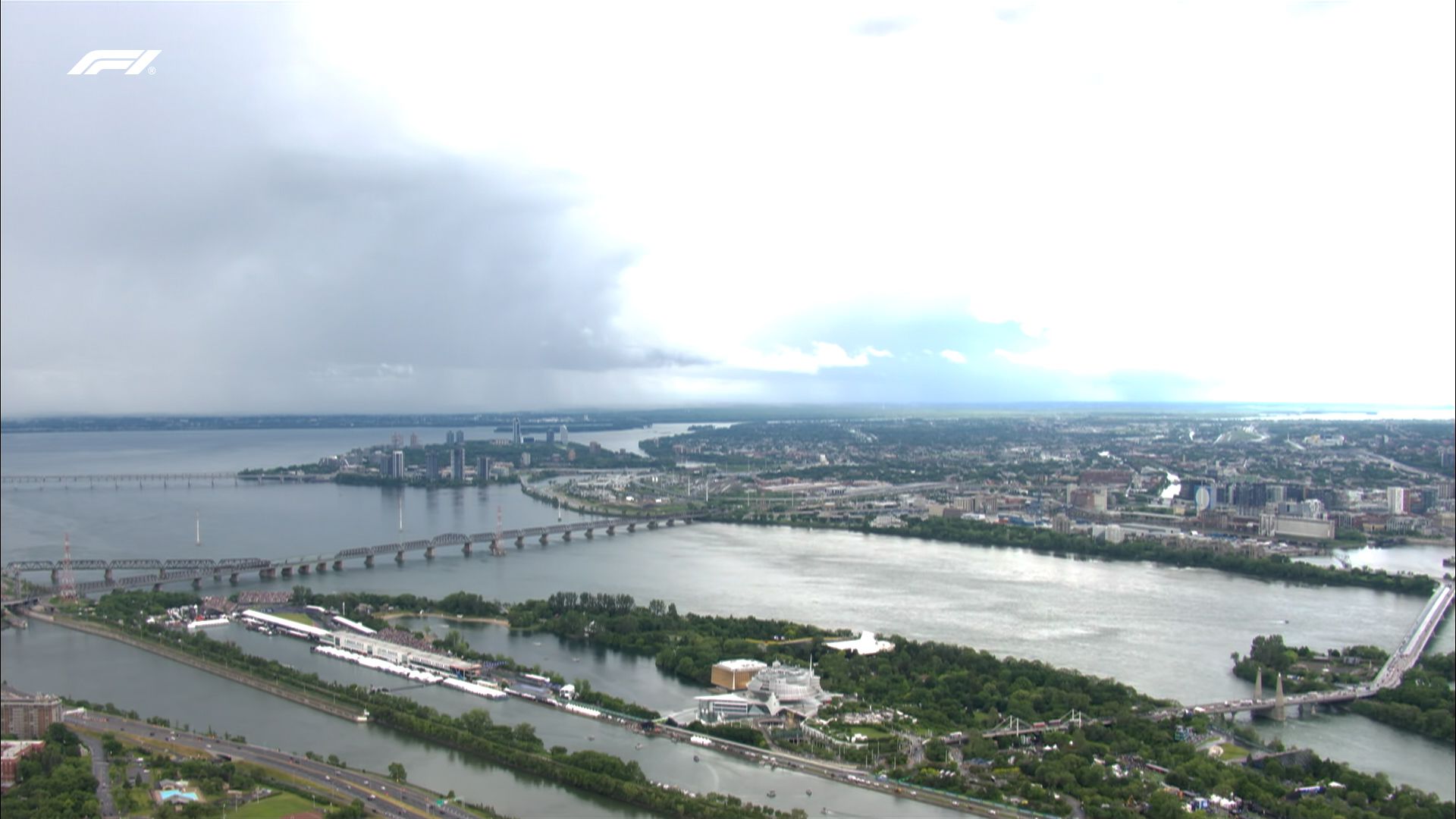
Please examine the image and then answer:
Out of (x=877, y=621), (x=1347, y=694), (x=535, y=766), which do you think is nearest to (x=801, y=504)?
(x=877, y=621)

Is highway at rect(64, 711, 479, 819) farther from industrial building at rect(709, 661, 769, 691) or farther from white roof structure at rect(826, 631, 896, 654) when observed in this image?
white roof structure at rect(826, 631, 896, 654)

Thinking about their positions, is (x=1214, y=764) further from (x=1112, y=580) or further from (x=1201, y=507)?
(x=1201, y=507)

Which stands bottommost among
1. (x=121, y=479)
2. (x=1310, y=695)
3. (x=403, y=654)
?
(x=1310, y=695)

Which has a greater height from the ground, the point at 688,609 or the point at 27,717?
the point at 27,717

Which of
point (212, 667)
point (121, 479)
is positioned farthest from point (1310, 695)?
point (121, 479)

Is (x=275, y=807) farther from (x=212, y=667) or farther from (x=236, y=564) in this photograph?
(x=236, y=564)
